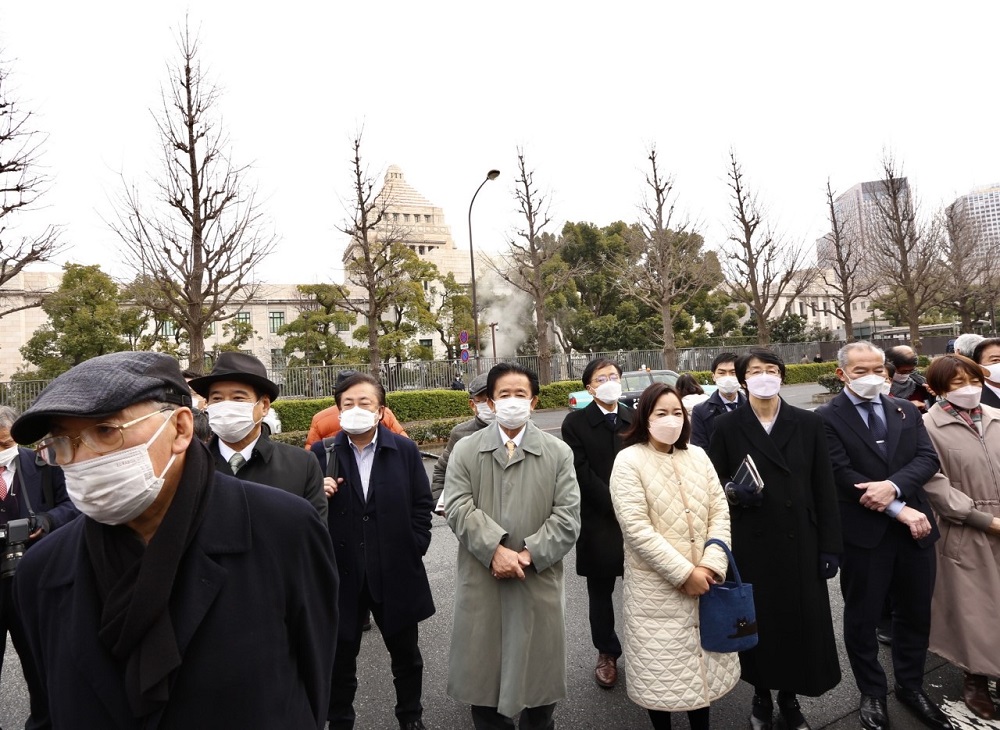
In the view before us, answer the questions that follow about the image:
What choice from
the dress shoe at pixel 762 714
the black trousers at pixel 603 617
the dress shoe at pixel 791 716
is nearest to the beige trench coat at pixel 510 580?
the black trousers at pixel 603 617

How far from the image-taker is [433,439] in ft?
50.3

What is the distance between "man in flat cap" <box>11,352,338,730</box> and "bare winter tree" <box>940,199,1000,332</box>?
33.8 m

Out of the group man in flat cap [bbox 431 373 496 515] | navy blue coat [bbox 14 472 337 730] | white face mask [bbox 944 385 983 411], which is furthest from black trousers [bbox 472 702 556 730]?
white face mask [bbox 944 385 983 411]

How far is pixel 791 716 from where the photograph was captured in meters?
3.02

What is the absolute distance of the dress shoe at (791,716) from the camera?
3008 millimetres

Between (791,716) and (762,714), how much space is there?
0.14 meters

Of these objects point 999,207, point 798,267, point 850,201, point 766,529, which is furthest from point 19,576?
point 999,207

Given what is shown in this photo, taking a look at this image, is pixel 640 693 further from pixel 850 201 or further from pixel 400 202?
pixel 400 202

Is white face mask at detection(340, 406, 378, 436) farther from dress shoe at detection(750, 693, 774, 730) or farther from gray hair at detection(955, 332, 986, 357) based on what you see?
gray hair at detection(955, 332, 986, 357)

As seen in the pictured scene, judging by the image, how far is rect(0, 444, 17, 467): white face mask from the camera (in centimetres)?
312

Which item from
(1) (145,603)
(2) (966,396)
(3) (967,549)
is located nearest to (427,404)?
(2) (966,396)

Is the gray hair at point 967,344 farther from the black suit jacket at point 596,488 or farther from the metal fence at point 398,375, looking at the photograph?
the metal fence at point 398,375

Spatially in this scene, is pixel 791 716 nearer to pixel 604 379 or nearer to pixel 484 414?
pixel 604 379

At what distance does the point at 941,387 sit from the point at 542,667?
3.08 metres
